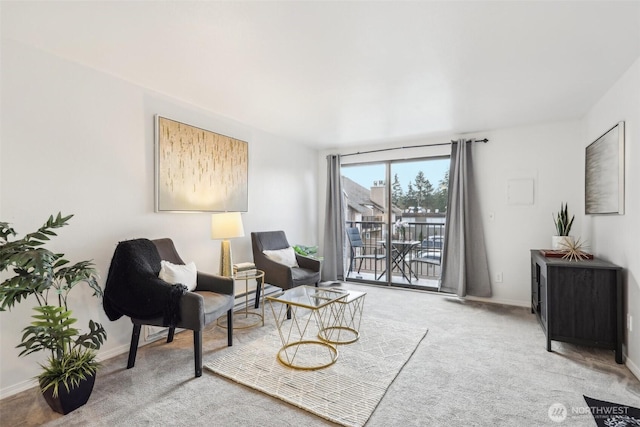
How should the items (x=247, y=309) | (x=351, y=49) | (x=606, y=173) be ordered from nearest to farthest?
(x=351, y=49) → (x=606, y=173) → (x=247, y=309)

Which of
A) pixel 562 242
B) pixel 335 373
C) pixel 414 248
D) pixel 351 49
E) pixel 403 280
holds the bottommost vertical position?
pixel 335 373

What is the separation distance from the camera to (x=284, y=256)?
4.07m

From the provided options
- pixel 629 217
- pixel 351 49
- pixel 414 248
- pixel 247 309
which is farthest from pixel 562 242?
pixel 247 309

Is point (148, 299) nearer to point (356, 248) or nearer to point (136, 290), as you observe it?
point (136, 290)

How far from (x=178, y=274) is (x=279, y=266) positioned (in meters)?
1.28

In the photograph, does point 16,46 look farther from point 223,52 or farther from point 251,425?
point 251,425

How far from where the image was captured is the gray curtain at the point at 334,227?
17.7ft

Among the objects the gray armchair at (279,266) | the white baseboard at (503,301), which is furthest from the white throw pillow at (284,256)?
the white baseboard at (503,301)

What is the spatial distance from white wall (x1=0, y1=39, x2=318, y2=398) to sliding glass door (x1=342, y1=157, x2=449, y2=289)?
2.78 meters

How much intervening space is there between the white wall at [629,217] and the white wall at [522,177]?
3.52 feet

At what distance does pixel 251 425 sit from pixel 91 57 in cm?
275

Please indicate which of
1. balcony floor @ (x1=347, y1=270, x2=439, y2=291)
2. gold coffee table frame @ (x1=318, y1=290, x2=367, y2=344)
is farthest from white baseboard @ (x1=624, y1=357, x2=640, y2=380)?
balcony floor @ (x1=347, y1=270, x2=439, y2=291)

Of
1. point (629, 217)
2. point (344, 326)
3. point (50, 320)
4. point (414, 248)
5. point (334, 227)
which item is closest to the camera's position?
point (50, 320)

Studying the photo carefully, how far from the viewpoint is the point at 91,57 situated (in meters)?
2.38
